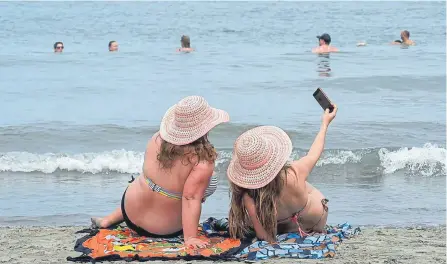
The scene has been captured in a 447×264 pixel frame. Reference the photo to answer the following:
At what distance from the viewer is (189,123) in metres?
5.20

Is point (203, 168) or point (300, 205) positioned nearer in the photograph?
point (203, 168)

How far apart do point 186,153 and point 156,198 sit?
0.36m

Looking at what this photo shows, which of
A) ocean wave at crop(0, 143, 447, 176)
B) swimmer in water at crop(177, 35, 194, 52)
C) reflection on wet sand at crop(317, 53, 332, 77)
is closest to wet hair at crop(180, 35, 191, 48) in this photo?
swimmer in water at crop(177, 35, 194, 52)

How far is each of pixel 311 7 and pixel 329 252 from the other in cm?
3364

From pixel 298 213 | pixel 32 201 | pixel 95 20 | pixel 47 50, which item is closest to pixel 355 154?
pixel 32 201

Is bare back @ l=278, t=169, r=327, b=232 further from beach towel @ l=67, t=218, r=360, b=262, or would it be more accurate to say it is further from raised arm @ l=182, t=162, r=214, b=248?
raised arm @ l=182, t=162, r=214, b=248

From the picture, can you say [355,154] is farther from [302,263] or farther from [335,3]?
[335,3]

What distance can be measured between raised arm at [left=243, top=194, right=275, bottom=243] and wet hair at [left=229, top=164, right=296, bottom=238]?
2 centimetres

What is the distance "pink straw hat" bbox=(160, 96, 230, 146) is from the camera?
5.18 metres

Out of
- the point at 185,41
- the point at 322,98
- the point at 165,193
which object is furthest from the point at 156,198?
the point at 185,41

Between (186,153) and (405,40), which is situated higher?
(186,153)

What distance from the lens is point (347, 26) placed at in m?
29.3

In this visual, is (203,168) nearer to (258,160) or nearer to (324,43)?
(258,160)

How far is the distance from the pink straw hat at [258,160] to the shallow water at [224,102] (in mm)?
2587
